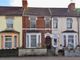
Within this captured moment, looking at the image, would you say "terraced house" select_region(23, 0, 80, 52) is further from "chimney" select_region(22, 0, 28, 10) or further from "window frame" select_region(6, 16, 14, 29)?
"window frame" select_region(6, 16, 14, 29)

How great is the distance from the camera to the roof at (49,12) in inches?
764

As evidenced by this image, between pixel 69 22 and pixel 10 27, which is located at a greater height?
pixel 69 22

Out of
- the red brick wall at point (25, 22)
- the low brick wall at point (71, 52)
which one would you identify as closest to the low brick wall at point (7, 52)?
the red brick wall at point (25, 22)

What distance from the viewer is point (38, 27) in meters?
19.6

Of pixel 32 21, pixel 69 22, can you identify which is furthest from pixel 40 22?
pixel 69 22

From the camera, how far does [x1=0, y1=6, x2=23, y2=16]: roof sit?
1927cm

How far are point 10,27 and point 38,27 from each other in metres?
1.68

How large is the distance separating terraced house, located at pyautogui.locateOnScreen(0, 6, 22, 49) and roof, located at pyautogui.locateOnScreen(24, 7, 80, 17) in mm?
656

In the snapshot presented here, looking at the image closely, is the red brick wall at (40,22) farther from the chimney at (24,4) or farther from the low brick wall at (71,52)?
the low brick wall at (71,52)

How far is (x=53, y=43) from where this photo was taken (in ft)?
63.7

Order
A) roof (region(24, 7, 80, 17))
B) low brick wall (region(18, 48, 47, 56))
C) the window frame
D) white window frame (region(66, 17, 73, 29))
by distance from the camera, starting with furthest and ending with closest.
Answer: white window frame (region(66, 17, 73, 29)) → the window frame → roof (region(24, 7, 80, 17)) → low brick wall (region(18, 48, 47, 56))

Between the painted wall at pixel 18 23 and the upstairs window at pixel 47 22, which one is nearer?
the painted wall at pixel 18 23

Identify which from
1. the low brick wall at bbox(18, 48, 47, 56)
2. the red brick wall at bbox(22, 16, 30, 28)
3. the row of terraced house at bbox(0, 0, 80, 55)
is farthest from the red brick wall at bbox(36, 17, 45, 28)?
the low brick wall at bbox(18, 48, 47, 56)

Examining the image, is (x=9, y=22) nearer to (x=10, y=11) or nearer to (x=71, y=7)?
(x=10, y=11)
